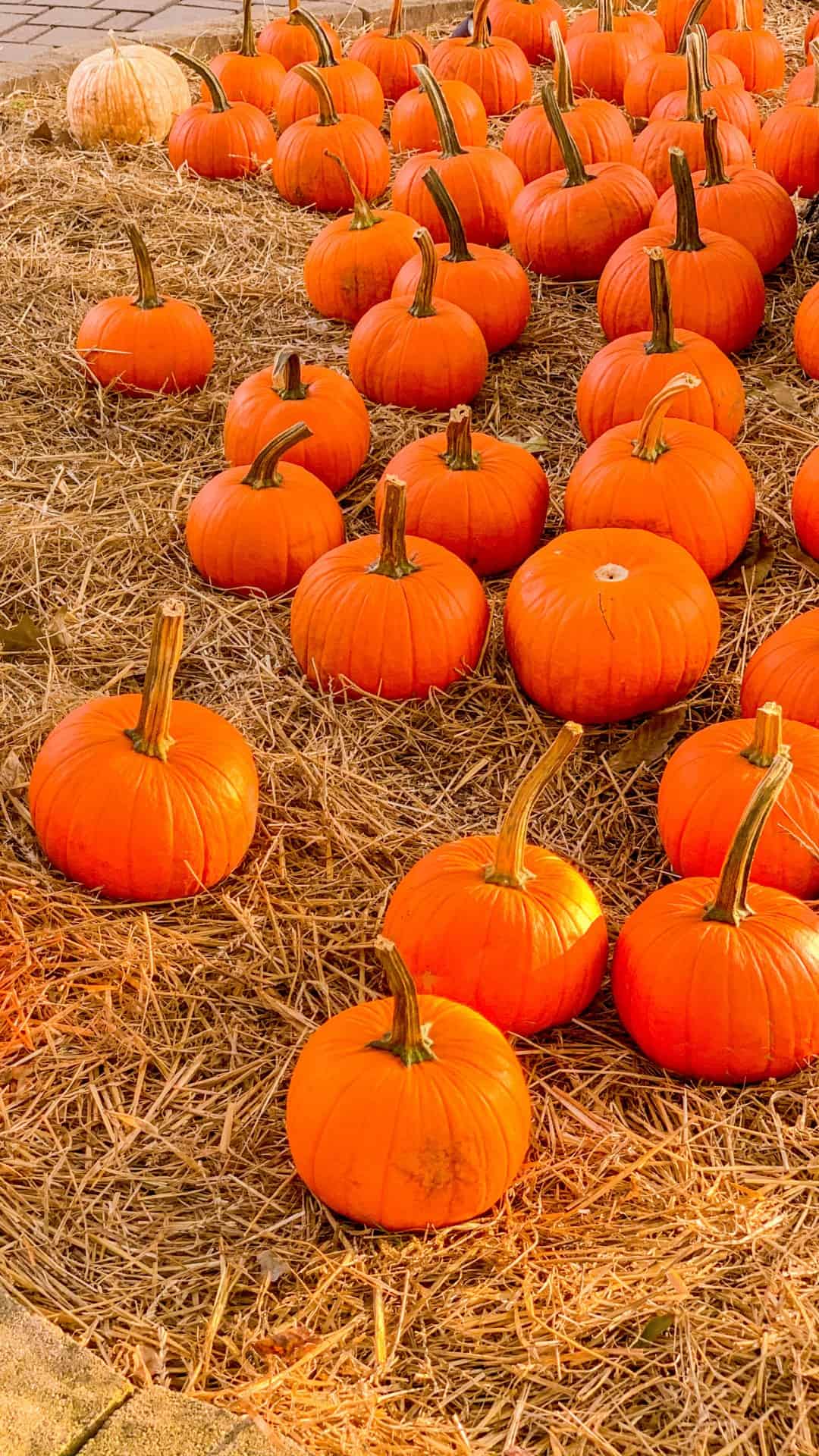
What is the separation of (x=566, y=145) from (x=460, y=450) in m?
1.55

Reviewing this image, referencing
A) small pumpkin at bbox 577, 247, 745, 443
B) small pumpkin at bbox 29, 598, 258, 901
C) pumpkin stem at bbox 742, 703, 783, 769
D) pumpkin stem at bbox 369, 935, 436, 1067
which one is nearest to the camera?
pumpkin stem at bbox 369, 935, 436, 1067

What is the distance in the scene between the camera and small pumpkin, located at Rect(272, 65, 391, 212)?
17.8ft

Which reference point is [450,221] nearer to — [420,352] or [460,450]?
[420,352]

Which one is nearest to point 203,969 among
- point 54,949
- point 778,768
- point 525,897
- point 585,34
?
point 54,949

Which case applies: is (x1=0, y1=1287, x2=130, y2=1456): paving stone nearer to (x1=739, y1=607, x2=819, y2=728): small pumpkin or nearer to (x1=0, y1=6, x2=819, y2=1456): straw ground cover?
(x1=0, y1=6, x2=819, y2=1456): straw ground cover

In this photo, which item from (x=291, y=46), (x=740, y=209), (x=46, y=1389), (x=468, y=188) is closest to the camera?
(x=46, y=1389)

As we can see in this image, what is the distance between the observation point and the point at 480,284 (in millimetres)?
4324

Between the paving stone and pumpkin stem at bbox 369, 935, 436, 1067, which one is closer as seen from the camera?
the paving stone

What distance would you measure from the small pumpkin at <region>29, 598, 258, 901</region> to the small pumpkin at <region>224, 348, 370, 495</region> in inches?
46.8

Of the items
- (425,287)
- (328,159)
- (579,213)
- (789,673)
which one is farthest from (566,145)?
(789,673)

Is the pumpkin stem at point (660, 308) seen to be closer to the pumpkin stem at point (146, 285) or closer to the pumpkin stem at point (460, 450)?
the pumpkin stem at point (460, 450)

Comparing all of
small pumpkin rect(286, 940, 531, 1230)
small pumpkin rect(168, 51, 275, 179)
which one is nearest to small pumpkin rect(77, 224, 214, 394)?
small pumpkin rect(168, 51, 275, 179)

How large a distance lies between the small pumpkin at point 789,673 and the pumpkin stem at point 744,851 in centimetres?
60

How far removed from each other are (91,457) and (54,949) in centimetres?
193
